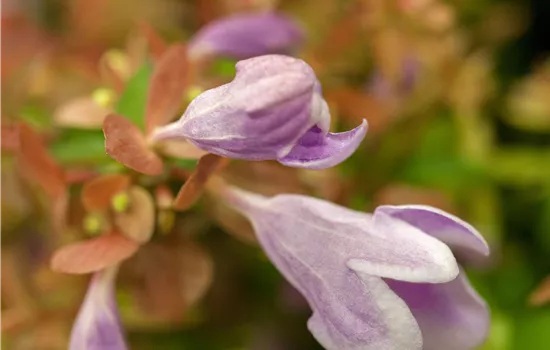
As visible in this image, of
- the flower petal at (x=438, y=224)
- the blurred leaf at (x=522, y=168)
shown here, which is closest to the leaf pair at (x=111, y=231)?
the flower petal at (x=438, y=224)

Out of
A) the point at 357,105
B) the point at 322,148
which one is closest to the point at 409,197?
the point at 357,105

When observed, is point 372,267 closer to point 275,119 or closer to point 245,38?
point 275,119

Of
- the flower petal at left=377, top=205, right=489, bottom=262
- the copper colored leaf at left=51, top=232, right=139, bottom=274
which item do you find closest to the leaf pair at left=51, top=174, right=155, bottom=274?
the copper colored leaf at left=51, top=232, right=139, bottom=274

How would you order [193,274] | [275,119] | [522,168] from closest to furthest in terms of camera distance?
[275,119]
[193,274]
[522,168]

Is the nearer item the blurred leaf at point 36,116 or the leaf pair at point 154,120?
the leaf pair at point 154,120

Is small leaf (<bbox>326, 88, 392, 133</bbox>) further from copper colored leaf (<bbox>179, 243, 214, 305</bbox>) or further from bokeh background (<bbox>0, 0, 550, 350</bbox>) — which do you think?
copper colored leaf (<bbox>179, 243, 214, 305</bbox>)

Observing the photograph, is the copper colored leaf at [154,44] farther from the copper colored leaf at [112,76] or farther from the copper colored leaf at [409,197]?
the copper colored leaf at [409,197]

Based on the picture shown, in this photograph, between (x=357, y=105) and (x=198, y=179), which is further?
(x=357, y=105)
